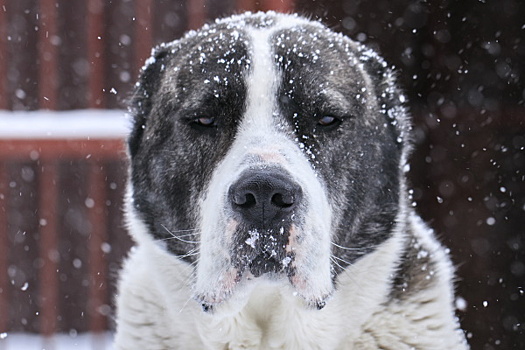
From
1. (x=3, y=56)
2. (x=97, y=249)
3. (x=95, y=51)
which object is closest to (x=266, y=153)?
(x=97, y=249)

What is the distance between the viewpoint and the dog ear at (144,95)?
3088 mm

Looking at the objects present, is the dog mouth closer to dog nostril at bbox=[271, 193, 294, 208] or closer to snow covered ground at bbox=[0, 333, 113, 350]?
dog nostril at bbox=[271, 193, 294, 208]

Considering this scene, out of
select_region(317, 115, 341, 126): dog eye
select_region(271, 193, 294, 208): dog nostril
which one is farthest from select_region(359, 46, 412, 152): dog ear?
select_region(271, 193, 294, 208): dog nostril

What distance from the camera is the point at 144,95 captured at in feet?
10.3

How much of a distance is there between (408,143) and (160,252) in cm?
104

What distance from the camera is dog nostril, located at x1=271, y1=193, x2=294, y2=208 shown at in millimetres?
2287

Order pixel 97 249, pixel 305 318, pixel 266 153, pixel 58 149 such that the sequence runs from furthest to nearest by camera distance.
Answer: pixel 58 149, pixel 97 249, pixel 305 318, pixel 266 153

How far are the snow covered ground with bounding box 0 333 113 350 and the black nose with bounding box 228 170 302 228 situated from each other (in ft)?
11.4

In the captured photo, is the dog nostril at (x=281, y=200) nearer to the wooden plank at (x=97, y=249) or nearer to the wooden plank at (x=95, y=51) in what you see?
the wooden plank at (x=97, y=249)

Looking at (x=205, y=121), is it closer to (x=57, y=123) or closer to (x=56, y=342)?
(x=57, y=123)

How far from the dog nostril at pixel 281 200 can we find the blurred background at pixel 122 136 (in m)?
2.83

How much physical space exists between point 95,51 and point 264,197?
12.1ft

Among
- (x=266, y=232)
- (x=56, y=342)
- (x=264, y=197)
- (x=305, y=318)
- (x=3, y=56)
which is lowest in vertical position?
(x=56, y=342)

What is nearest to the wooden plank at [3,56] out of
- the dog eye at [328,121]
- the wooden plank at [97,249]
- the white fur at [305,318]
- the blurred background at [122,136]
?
the blurred background at [122,136]
